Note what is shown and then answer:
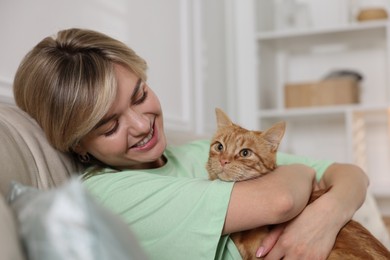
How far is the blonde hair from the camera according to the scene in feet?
4.00

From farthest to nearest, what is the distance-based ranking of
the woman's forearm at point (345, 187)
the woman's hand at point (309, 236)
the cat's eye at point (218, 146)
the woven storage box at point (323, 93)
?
the woven storage box at point (323, 93)
the cat's eye at point (218, 146)
the woman's forearm at point (345, 187)
the woman's hand at point (309, 236)

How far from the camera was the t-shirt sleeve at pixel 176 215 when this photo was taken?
1.11 m

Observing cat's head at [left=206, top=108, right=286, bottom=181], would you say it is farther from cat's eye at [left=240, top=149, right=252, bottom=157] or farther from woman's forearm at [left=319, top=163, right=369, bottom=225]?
woman's forearm at [left=319, top=163, right=369, bottom=225]

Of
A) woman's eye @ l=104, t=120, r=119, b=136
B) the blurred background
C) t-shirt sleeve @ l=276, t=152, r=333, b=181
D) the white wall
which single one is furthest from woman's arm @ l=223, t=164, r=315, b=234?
the blurred background

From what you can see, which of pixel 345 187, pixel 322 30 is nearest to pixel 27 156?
pixel 345 187

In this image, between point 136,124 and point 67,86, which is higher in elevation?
point 67,86

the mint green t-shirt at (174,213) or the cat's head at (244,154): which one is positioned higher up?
the cat's head at (244,154)

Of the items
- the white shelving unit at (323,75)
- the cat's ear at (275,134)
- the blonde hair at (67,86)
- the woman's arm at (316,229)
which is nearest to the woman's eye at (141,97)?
the blonde hair at (67,86)

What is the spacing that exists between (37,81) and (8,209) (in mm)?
556

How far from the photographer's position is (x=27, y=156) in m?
1.15

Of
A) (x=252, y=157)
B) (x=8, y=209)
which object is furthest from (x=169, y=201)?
(x=8, y=209)

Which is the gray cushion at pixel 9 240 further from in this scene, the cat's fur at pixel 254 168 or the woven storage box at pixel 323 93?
the woven storage box at pixel 323 93

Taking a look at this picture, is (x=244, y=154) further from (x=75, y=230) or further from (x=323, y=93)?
(x=323, y=93)

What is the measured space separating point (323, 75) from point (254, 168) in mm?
2521
